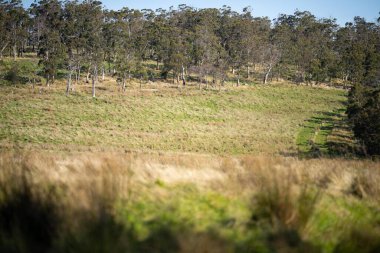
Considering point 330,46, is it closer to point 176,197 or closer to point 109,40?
point 109,40

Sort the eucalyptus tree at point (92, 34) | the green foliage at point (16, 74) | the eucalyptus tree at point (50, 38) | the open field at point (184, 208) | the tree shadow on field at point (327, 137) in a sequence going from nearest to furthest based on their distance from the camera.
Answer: the open field at point (184, 208) < the tree shadow on field at point (327, 137) < the green foliage at point (16, 74) < the eucalyptus tree at point (50, 38) < the eucalyptus tree at point (92, 34)

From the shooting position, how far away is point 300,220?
11.6ft

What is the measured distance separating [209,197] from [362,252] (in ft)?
6.75

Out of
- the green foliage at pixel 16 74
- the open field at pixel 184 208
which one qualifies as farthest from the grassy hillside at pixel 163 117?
the open field at pixel 184 208

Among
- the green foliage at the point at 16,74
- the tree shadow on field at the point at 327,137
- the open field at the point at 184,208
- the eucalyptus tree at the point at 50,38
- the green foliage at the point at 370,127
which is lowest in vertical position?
the tree shadow on field at the point at 327,137

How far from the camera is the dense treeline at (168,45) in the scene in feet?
206

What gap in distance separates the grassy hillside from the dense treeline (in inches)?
329

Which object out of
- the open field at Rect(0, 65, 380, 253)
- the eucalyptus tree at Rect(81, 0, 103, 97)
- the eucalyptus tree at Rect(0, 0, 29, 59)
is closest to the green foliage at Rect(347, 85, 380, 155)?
the open field at Rect(0, 65, 380, 253)

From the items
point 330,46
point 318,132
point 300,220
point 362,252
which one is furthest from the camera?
point 330,46

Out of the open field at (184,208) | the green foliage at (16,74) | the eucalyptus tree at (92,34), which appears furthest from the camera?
the eucalyptus tree at (92,34)

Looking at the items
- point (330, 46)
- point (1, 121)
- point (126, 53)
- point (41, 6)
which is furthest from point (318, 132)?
point (41, 6)

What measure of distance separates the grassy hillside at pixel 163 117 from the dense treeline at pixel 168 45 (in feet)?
27.4

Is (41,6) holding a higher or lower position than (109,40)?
higher

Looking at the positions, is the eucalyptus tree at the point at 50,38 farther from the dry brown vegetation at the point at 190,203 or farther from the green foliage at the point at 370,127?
the dry brown vegetation at the point at 190,203
